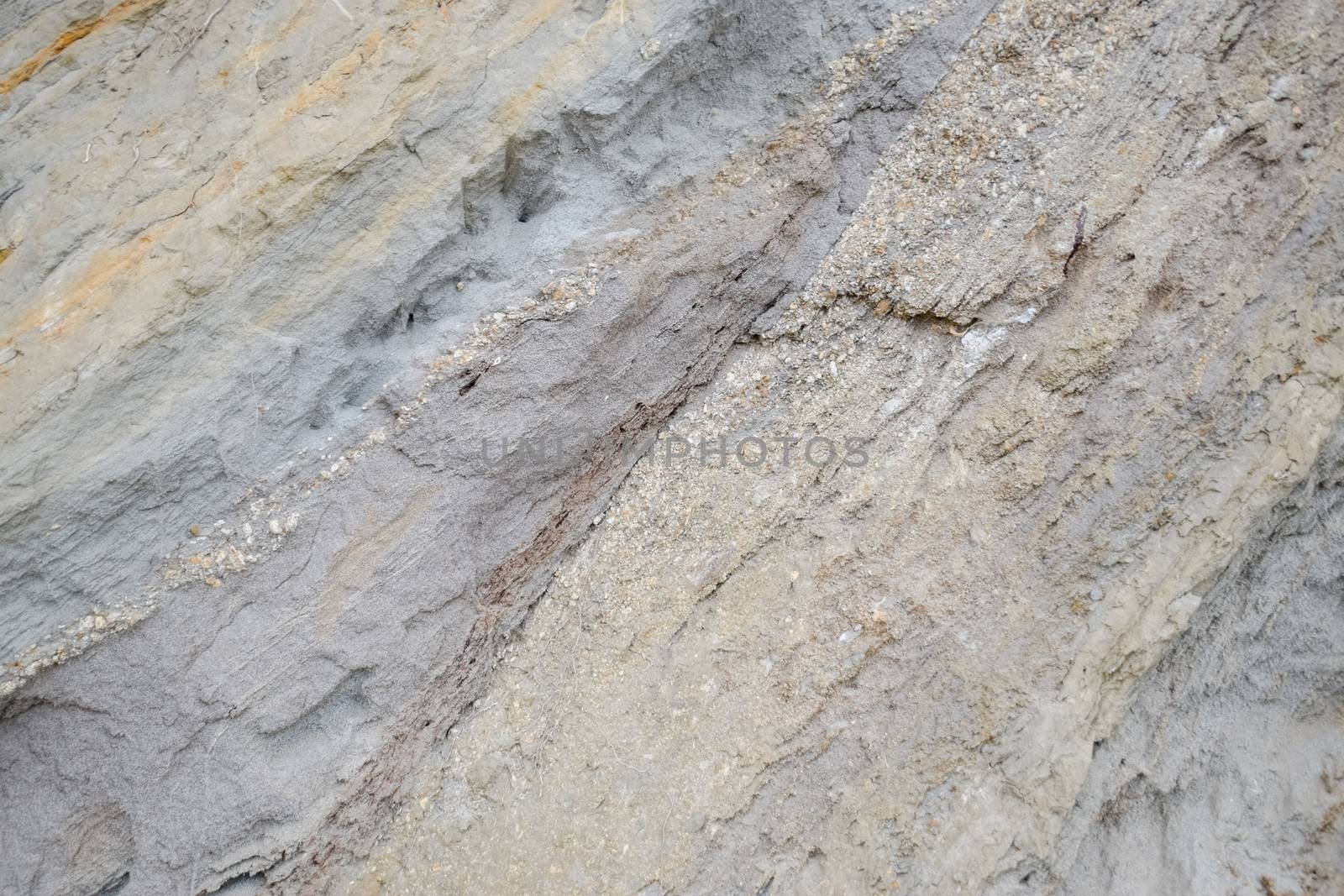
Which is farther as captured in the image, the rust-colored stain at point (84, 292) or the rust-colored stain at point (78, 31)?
the rust-colored stain at point (78, 31)

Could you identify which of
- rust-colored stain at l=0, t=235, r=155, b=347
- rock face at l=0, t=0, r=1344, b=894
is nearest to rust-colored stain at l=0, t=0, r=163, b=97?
rock face at l=0, t=0, r=1344, b=894

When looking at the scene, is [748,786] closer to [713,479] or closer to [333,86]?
[713,479]

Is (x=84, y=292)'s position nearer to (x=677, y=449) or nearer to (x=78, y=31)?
(x=78, y=31)

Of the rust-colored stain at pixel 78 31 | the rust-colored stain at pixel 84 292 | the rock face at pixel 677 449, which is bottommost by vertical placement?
the rock face at pixel 677 449

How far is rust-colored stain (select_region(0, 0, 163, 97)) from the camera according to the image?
2852mm

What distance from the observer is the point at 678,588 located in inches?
110

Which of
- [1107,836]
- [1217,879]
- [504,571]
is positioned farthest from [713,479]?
[1217,879]

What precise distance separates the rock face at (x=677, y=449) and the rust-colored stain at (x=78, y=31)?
0.05ft

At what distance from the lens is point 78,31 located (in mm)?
2865

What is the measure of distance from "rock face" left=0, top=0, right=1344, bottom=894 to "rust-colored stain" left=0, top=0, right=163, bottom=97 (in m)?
0.02

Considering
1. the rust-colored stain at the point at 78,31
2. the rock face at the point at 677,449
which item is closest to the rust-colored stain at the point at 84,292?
the rock face at the point at 677,449

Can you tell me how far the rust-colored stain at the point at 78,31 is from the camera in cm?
285

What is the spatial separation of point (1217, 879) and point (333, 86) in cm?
326

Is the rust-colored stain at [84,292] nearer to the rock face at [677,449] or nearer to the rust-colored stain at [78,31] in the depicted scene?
the rock face at [677,449]
